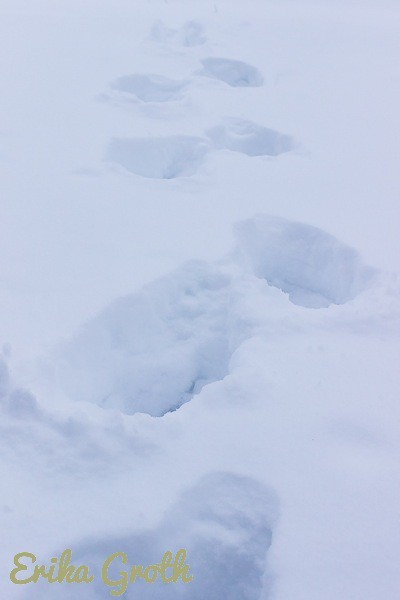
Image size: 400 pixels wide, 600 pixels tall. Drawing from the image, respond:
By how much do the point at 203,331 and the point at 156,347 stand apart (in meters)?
0.19

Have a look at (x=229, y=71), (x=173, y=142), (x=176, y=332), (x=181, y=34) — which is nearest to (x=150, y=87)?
(x=229, y=71)

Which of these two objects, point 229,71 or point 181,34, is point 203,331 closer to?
point 229,71

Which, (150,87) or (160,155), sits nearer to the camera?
(160,155)

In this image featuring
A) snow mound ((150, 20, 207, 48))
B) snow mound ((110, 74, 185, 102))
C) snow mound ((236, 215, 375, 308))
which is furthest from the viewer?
snow mound ((150, 20, 207, 48))

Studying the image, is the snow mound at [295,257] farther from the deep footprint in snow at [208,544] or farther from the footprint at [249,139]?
the deep footprint in snow at [208,544]

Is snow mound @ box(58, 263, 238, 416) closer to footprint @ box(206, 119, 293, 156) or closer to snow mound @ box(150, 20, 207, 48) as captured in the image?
footprint @ box(206, 119, 293, 156)

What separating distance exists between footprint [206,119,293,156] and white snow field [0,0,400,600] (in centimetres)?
1

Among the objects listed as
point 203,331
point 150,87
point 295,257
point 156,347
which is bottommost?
point 156,347

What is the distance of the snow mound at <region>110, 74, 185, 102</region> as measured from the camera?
13.9ft

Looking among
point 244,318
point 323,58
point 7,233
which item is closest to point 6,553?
point 244,318

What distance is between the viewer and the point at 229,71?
4688mm

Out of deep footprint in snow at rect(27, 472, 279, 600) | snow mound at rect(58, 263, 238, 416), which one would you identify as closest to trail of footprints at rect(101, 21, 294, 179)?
snow mound at rect(58, 263, 238, 416)

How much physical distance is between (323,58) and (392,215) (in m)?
2.62

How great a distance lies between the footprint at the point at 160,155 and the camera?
335 cm
